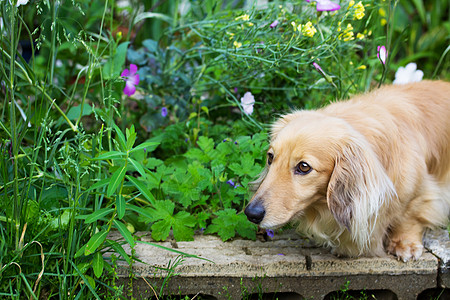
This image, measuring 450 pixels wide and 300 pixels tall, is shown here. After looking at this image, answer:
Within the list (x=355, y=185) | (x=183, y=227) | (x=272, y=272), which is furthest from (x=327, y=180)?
(x=183, y=227)

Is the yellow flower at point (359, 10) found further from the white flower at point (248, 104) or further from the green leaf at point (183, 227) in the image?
the green leaf at point (183, 227)

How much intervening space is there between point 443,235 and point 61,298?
2.04 meters

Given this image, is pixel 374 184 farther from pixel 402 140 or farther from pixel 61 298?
pixel 61 298

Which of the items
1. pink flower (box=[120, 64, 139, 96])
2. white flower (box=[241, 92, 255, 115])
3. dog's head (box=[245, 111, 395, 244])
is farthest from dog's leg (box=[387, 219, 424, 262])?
pink flower (box=[120, 64, 139, 96])

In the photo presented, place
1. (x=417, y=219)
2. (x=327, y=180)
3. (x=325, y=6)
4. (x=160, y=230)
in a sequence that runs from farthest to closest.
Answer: (x=325, y=6), (x=417, y=219), (x=160, y=230), (x=327, y=180)

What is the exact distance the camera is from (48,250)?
2271mm

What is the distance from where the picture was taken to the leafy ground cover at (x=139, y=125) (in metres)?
2.10

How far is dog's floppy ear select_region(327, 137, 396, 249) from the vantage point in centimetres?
220

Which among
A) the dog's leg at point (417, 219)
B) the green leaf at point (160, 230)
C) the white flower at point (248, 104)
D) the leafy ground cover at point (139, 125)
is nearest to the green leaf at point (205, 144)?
the leafy ground cover at point (139, 125)

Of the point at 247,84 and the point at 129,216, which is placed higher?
the point at 247,84

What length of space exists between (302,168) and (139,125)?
5.44 ft

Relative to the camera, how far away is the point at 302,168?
2.22 m

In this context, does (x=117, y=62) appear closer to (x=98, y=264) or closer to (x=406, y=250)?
(x=98, y=264)

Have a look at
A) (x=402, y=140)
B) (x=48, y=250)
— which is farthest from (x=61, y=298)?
(x=402, y=140)
